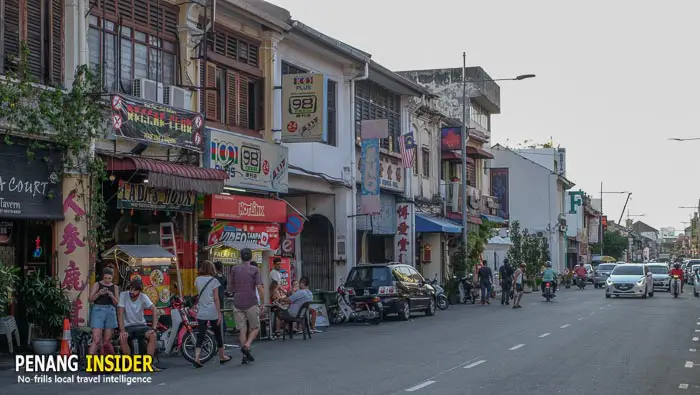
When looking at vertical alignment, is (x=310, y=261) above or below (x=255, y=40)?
below

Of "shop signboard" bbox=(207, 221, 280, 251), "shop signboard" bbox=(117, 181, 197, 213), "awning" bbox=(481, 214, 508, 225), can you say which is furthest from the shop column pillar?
"awning" bbox=(481, 214, 508, 225)

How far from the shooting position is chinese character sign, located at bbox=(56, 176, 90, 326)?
18875 millimetres

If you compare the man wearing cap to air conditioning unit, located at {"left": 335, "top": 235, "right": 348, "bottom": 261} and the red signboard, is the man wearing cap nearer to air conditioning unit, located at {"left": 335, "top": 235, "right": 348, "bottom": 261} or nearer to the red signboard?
the red signboard

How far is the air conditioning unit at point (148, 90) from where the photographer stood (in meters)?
21.4

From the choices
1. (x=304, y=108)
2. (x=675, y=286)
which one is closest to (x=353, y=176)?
(x=304, y=108)

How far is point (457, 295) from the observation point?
39.9 meters

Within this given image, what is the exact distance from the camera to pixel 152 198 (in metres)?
21.9

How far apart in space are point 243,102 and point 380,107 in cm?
1140

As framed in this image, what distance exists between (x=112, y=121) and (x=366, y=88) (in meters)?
16.8

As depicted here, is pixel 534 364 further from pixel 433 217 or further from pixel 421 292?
pixel 433 217

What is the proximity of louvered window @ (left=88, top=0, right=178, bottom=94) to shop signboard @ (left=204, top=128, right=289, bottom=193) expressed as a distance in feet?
6.93

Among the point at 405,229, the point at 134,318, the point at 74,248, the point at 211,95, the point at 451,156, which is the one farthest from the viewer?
the point at 451,156

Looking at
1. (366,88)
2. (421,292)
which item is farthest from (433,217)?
(421,292)

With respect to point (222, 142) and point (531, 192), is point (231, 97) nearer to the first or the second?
point (222, 142)
